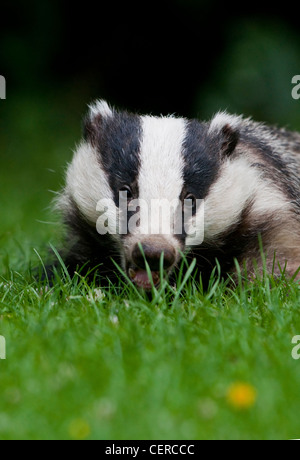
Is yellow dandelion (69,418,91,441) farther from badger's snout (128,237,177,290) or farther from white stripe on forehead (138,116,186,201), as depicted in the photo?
white stripe on forehead (138,116,186,201)

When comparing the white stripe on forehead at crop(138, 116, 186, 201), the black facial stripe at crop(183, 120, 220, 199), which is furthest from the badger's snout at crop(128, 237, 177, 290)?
the black facial stripe at crop(183, 120, 220, 199)

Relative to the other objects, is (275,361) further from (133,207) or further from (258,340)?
(133,207)

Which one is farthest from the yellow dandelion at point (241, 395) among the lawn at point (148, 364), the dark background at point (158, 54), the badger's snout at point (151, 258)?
the dark background at point (158, 54)

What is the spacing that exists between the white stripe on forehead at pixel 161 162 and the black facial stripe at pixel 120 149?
40 millimetres

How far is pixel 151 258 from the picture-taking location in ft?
10.7

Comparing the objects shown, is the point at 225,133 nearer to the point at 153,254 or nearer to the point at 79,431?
the point at 153,254

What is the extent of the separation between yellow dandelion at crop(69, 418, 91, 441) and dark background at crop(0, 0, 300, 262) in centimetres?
538

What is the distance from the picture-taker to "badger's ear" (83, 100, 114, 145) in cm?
402

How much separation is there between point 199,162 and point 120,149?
38 cm

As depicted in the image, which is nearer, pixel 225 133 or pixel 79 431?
pixel 79 431

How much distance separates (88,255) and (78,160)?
19.4 inches

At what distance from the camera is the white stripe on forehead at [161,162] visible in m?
3.52

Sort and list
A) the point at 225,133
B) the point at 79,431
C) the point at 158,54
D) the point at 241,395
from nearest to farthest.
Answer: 1. the point at 79,431
2. the point at 241,395
3. the point at 225,133
4. the point at 158,54

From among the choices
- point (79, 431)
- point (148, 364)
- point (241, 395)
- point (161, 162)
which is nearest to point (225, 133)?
point (161, 162)
